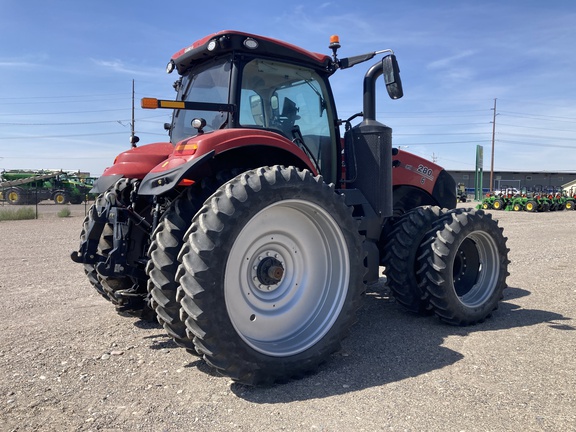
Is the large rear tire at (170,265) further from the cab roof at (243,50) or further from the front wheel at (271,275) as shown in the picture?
the cab roof at (243,50)

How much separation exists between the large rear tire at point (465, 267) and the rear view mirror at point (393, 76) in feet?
4.59

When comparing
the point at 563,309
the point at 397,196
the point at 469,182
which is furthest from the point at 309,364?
the point at 469,182

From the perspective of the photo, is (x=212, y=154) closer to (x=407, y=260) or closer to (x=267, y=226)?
(x=267, y=226)

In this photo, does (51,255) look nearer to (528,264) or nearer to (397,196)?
(397,196)

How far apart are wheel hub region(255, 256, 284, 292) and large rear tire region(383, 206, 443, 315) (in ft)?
5.47

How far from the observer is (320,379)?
3260mm

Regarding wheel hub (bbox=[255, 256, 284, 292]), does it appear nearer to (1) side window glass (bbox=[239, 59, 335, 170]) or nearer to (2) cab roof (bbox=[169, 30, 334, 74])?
(1) side window glass (bbox=[239, 59, 335, 170])

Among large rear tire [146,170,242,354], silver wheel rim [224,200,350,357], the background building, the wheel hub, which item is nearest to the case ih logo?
silver wheel rim [224,200,350,357]

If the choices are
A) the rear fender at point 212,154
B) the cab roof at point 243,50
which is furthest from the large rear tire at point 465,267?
the cab roof at point 243,50

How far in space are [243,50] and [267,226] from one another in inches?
61.8

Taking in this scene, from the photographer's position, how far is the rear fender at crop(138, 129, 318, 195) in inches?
125

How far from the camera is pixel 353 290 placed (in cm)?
358

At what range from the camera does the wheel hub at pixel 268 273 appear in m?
3.36

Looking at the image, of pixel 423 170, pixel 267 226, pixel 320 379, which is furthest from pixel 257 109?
pixel 423 170
